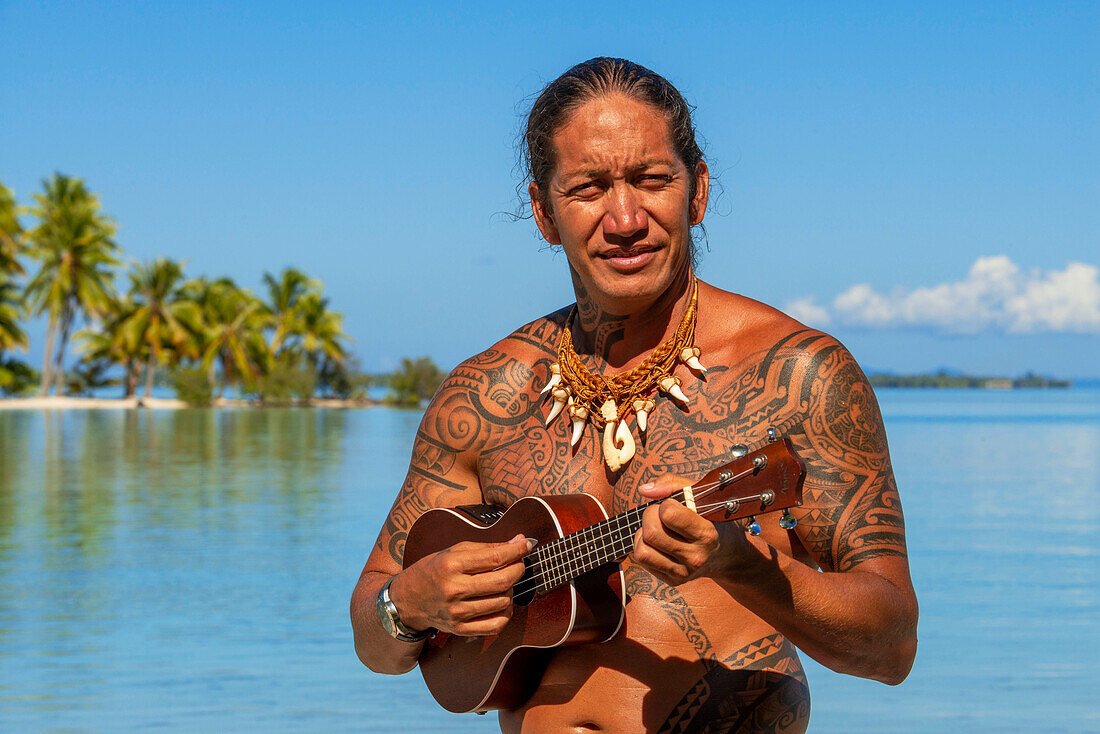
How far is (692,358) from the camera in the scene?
242cm

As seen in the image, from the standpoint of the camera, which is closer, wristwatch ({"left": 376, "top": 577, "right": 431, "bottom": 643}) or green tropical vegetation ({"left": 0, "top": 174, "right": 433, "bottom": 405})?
wristwatch ({"left": 376, "top": 577, "right": 431, "bottom": 643})

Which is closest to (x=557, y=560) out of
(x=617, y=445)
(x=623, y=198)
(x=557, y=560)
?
(x=557, y=560)

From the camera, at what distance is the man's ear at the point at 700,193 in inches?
98.7

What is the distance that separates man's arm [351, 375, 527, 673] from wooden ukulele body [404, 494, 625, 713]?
0.31 ft

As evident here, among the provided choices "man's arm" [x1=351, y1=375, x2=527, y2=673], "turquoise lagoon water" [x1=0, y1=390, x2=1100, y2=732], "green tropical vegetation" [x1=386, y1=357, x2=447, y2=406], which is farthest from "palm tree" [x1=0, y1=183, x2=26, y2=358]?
"man's arm" [x1=351, y1=375, x2=527, y2=673]

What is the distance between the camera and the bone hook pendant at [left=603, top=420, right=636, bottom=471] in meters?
2.42

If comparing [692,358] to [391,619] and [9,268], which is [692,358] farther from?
[9,268]

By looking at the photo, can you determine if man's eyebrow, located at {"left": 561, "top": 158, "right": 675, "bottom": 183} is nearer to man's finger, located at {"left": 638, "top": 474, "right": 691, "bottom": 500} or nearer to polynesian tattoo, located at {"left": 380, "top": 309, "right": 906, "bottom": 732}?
polynesian tattoo, located at {"left": 380, "top": 309, "right": 906, "bottom": 732}

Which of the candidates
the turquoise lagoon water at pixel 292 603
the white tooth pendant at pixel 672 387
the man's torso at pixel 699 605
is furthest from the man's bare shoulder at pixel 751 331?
the turquoise lagoon water at pixel 292 603

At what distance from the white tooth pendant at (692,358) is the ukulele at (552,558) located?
347mm

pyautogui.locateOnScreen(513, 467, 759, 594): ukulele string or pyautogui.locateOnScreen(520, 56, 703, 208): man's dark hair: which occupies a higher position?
pyautogui.locateOnScreen(520, 56, 703, 208): man's dark hair

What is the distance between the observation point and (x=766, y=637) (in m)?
2.32

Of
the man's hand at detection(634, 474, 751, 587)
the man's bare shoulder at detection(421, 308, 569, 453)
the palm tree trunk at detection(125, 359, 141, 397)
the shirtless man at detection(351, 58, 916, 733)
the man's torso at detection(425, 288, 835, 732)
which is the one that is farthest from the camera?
the palm tree trunk at detection(125, 359, 141, 397)

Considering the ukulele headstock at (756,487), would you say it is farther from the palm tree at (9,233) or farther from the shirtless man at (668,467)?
the palm tree at (9,233)
